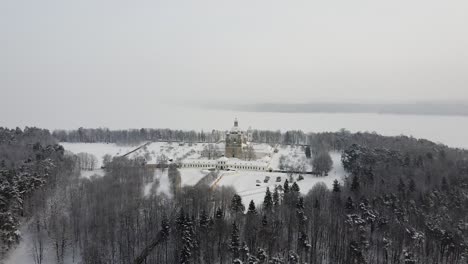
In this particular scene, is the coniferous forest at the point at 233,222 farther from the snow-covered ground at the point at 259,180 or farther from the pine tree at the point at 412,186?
the snow-covered ground at the point at 259,180

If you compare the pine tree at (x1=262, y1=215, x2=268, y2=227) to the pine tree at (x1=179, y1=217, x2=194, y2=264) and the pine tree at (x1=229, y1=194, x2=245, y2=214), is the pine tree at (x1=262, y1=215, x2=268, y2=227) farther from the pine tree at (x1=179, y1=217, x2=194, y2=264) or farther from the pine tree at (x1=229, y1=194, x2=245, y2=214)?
the pine tree at (x1=179, y1=217, x2=194, y2=264)

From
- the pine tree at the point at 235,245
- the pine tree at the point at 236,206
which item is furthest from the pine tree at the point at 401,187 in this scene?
the pine tree at the point at 235,245

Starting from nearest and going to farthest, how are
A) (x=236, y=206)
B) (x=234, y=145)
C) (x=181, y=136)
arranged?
(x=236, y=206)
(x=234, y=145)
(x=181, y=136)

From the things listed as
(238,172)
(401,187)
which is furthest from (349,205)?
(238,172)

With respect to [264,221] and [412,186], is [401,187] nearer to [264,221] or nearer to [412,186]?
[412,186]

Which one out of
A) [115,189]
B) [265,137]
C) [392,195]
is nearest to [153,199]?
[115,189]

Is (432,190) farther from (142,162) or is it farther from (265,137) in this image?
(265,137)
